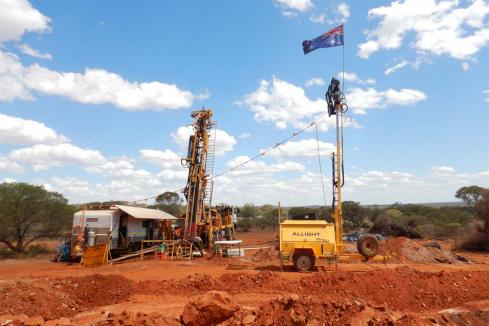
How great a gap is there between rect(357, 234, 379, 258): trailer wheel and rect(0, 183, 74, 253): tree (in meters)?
21.9

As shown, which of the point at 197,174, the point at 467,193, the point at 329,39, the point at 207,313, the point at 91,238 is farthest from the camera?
the point at 467,193

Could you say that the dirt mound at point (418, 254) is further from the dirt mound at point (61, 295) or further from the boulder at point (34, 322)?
the boulder at point (34, 322)

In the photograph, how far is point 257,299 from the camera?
39.6ft

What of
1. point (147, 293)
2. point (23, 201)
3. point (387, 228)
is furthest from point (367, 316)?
point (387, 228)

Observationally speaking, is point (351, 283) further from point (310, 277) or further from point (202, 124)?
point (202, 124)

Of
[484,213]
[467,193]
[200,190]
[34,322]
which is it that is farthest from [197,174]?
[467,193]

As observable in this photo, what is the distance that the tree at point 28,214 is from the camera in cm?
2636

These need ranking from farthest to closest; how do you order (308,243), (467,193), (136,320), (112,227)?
(467,193)
(112,227)
(308,243)
(136,320)

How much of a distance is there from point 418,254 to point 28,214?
969 inches

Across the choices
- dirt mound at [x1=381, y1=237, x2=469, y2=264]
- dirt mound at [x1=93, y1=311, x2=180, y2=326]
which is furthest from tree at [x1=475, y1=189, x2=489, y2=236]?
dirt mound at [x1=93, y1=311, x2=180, y2=326]

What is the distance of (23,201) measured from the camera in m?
27.1

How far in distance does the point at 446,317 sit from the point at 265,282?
5.67 meters

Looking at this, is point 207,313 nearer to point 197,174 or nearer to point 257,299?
point 257,299

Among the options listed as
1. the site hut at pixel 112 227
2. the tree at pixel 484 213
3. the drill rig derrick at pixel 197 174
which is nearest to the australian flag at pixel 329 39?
the drill rig derrick at pixel 197 174
